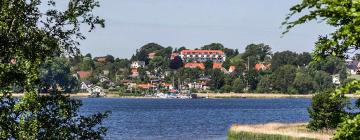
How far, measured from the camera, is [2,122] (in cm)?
1828

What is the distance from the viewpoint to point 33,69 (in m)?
18.1

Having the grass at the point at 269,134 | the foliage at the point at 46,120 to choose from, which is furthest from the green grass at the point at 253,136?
the foliage at the point at 46,120

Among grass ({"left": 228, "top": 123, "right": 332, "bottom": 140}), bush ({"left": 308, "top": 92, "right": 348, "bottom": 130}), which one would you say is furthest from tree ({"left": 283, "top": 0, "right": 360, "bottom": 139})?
bush ({"left": 308, "top": 92, "right": 348, "bottom": 130})

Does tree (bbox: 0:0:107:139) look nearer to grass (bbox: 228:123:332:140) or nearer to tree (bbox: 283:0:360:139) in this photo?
tree (bbox: 283:0:360:139)

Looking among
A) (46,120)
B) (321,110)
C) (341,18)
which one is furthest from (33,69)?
(321,110)

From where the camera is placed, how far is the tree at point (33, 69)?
58.3 ft

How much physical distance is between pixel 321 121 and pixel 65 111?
51.4 m

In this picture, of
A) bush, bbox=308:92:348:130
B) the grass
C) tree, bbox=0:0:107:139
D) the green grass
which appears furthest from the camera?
bush, bbox=308:92:348:130

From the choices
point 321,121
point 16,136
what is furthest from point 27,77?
point 321,121

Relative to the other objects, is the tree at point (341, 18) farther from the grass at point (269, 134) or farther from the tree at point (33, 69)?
the grass at point (269, 134)

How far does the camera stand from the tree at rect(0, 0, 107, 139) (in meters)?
17.8

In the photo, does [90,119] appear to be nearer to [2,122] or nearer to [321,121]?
[2,122]

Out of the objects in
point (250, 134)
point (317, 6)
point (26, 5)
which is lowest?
point (250, 134)

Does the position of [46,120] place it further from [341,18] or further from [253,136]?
[253,136]
